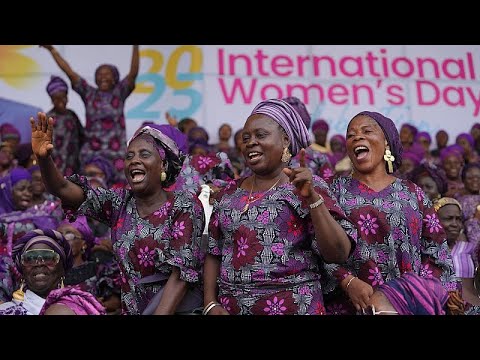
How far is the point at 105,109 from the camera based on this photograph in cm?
917

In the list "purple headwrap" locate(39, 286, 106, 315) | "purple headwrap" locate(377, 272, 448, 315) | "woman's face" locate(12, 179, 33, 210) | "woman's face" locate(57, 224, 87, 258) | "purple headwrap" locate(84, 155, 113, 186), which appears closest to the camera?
"purple headwrap" locate(377, 272, 448, 315)

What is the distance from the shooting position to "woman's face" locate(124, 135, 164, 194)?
4601mm

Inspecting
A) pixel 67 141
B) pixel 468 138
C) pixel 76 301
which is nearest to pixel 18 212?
pixel 67 141

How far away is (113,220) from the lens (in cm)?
468

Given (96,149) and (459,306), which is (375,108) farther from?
(459,306)

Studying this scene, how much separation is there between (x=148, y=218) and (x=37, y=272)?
1.00m

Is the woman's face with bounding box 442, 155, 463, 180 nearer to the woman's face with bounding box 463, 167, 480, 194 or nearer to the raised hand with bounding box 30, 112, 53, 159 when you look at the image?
the woman's face with bounding box 463, 167, 480, 194

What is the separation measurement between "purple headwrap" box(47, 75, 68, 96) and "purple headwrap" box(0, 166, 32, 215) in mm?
1965

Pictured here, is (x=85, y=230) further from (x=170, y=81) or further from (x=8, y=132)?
(x=170, y=81)

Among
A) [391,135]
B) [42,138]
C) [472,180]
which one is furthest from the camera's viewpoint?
[472,180]

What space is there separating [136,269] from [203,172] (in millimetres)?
1736

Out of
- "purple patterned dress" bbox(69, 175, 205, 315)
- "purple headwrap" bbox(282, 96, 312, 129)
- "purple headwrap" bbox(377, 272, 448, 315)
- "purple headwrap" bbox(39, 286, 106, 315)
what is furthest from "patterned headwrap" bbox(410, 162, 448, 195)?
"purple headwrap" bbox(39, 286, 106, 315)

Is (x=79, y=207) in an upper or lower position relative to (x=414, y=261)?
upper
